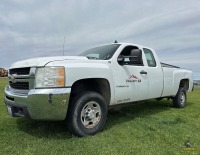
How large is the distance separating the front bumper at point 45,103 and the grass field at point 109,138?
1.46 feet

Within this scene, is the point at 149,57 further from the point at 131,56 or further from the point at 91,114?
the point at 91,114

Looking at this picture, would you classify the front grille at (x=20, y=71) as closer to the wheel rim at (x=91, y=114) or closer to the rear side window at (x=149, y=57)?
the wheel rim at (x=91, y=114)

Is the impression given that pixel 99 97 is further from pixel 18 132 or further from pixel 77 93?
pixel 18 132

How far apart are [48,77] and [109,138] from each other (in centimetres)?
150

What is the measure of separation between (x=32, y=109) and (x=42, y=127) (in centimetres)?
102

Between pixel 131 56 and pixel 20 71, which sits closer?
pixel 20 71

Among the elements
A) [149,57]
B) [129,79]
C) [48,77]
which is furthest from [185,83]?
[48,77]

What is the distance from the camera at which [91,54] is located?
18.7 feet

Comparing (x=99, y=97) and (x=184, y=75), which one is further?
(x=184, y=75)

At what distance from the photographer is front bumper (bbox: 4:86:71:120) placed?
383 cm

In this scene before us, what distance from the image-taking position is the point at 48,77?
3900mm

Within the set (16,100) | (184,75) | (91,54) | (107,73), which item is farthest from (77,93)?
(184,75)

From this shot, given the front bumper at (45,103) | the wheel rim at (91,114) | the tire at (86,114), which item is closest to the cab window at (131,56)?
the tire at (86,114)

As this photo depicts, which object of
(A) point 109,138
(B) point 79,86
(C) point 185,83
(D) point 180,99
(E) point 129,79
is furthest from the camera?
(C) point 185,83
